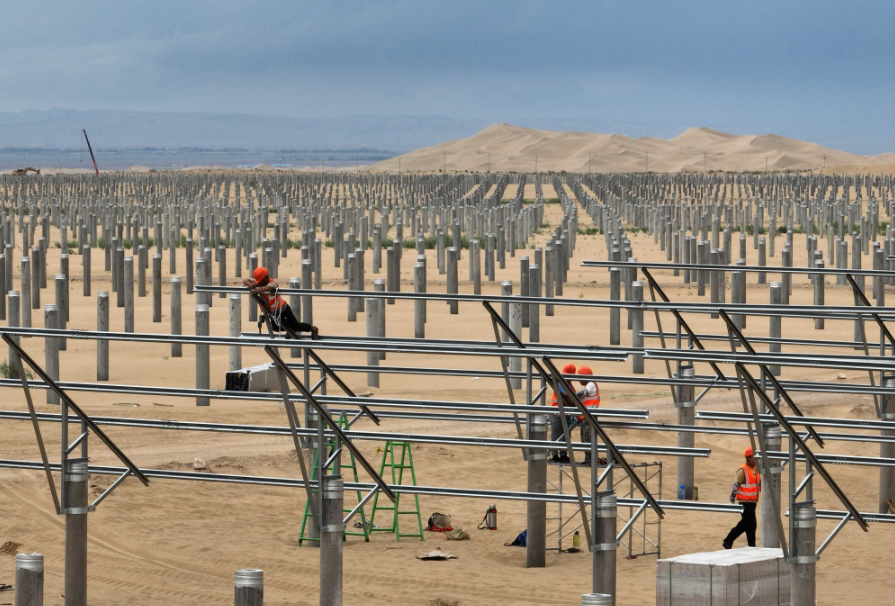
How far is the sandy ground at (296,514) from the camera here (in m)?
10.0

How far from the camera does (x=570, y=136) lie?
12394 centimetres

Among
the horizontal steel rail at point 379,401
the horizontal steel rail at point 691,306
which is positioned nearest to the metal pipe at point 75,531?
the horizontal steel rail at point 379,401

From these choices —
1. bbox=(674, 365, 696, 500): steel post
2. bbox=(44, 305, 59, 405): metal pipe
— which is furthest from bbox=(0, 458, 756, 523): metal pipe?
bbox=(44, 305, 59, 405): metal pipe

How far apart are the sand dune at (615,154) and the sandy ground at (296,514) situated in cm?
8487

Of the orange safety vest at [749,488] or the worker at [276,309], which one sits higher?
the worker at [276,309]

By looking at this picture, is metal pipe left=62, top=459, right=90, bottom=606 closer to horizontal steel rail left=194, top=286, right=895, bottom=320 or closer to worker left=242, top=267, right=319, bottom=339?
worker left=242, top=267, right=319, bottom=339

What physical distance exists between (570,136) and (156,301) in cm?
10612

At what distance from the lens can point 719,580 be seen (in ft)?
27.5

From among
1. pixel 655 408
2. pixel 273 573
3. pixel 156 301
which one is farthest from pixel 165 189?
pixel 273 573

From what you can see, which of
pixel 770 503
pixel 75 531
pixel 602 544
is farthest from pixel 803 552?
pixel 75 531

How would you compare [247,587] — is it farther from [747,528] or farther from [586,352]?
[747,528]

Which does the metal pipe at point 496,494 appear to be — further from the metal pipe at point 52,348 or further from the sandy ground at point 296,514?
the metal pipe at point 52,348

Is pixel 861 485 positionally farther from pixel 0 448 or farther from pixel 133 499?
pixel 0 448

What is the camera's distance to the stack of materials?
8438mm
